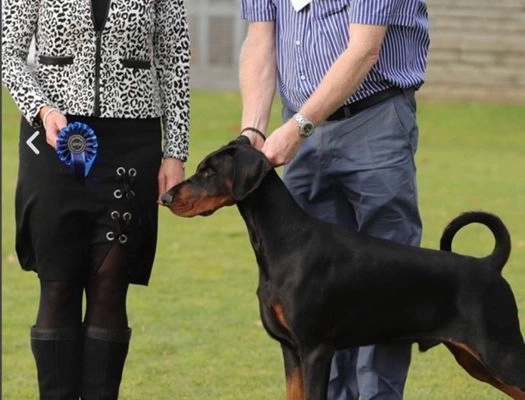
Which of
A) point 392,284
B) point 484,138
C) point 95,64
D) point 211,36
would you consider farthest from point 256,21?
point 211,36

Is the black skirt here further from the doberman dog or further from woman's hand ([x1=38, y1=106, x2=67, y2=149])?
the doberman dog

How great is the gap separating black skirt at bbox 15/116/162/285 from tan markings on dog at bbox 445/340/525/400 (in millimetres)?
1262

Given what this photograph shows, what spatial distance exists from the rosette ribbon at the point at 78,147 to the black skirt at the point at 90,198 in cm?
5

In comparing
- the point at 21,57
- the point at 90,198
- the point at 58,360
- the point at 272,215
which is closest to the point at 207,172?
the point at 272,215

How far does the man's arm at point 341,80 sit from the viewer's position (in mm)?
4762

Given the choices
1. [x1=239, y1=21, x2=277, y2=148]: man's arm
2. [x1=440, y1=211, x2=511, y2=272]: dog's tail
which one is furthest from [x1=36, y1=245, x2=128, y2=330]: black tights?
[x1=440, y1=211, x2=511, y2=272]: dog's tail

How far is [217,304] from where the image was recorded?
Answer: 9.52 m

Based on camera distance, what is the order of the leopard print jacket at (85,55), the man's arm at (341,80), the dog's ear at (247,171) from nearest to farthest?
the dog's ear at (247,171) < the man's arm at (341,80) < the leopard print jacket at (85,55)

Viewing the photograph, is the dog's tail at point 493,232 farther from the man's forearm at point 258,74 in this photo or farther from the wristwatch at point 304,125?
the man's forearm at point 258,74

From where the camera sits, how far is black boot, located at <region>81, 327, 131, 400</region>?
17.2 ft

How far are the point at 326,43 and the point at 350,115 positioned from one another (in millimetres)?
300

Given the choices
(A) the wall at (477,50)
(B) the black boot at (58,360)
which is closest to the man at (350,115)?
(B) the black boot at (58,360)

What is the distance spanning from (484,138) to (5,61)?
57.1ft

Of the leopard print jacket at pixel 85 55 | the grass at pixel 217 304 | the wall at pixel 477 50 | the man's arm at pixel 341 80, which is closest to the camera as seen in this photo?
the man's arm at pixel 341 80
